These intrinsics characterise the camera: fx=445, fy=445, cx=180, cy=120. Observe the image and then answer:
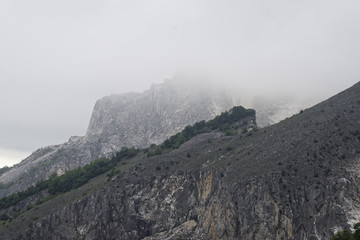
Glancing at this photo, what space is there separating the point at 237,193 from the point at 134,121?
117 m

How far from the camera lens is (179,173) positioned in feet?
272

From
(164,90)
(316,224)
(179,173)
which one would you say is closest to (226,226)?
(316,224)

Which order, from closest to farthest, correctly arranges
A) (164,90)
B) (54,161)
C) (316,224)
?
1. (316,224)
2. (54,161)
3. (164,90)

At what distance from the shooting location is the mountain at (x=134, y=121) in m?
165

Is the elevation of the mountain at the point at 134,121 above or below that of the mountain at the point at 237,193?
above

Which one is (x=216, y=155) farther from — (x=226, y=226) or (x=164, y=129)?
(x=164, y=129)

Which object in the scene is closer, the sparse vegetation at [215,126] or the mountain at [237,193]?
the mountain at [237,193]

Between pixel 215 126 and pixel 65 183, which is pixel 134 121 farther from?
pixel 65 183

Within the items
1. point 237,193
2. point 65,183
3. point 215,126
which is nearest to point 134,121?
point 215,126

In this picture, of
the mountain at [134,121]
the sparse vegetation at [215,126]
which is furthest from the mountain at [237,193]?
the mountain at [134,121]

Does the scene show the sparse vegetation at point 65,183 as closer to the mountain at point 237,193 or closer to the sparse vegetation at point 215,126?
the mountain at point 237,193

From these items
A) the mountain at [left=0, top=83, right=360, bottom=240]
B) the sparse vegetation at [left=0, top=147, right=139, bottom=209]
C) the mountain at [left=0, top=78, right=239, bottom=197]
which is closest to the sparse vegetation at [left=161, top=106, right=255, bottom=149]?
the sparse vegetation at [left=0, top=147, right=139, bottom=209]

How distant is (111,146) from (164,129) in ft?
69.4

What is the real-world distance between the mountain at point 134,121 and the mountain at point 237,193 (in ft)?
239
